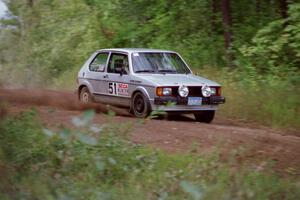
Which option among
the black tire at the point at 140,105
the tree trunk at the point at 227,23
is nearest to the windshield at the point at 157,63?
the black tire at the point at 140,105

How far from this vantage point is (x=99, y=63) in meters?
14.7

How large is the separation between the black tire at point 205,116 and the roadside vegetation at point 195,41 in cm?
137

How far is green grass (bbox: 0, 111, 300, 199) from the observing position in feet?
18.1

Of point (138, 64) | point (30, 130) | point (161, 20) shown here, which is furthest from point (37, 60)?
point (30, 130)

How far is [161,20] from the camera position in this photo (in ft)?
72.3

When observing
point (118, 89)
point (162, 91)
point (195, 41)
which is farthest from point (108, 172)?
point (195, 41)

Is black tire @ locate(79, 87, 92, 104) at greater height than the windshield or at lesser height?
lesser

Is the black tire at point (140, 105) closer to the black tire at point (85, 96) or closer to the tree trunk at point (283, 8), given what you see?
the black tire at point (85, 96)

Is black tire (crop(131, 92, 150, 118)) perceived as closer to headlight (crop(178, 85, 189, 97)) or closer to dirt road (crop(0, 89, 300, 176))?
dirt road (crop(0, 89, 300, 176))

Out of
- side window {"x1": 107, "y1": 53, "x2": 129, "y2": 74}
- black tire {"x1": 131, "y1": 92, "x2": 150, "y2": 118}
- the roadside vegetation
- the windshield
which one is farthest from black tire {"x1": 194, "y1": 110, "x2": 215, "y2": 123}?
side window {"x1": 107, "y1": 53, "x2": 129, "y2": 74}

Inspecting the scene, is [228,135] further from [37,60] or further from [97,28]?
[37,60]

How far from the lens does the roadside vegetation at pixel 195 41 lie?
15109 millimetres

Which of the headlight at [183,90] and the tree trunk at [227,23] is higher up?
the tree trunk at [227,23]

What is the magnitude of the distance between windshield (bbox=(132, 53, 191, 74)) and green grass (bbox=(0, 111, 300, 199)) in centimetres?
498
